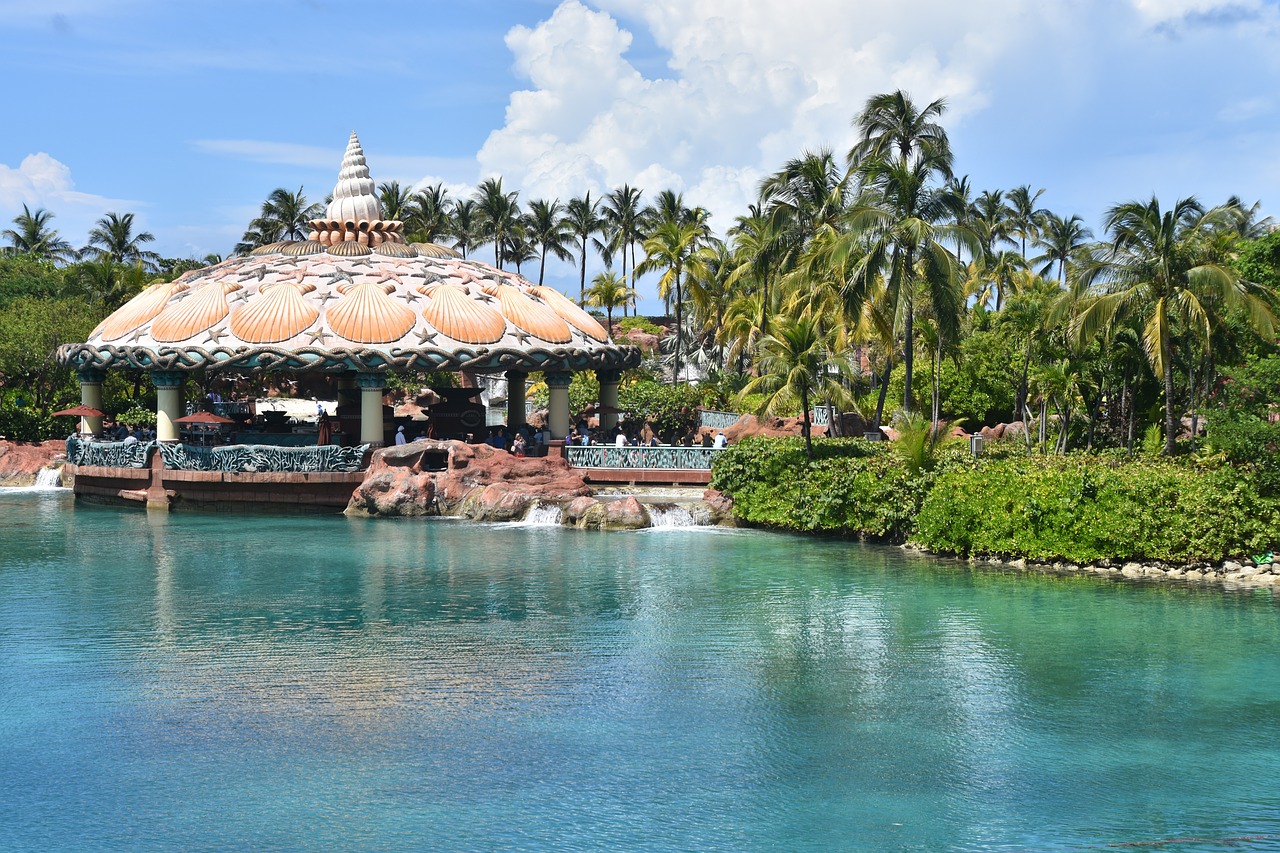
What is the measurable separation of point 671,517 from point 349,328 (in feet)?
46.5

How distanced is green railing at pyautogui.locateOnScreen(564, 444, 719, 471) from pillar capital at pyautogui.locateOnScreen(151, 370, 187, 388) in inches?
527

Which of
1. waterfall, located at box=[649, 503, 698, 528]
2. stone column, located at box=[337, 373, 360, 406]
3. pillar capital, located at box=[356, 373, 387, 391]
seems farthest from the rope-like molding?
waterfall, located at box=[649, 503, 698, 528]

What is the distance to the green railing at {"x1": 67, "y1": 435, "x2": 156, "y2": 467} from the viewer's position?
41.7m

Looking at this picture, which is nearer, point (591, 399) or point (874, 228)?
point (874, 228)

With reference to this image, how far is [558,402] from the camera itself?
46281 mm

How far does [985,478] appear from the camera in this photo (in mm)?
29031

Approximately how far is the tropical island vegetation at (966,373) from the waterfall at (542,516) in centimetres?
493

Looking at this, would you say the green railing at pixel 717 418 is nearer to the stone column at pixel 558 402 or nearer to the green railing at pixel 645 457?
the stone column at pixel 558 402

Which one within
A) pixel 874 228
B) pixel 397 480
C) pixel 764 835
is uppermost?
pixel 874 228

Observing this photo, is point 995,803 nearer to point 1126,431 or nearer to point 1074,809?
point 1074,809

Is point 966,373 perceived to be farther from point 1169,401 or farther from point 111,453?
point 111,453

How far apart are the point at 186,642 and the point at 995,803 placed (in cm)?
1325

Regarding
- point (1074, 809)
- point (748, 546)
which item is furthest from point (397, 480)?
point (1074, 809)

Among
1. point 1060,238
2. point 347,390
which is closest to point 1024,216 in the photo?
point 1060,238
